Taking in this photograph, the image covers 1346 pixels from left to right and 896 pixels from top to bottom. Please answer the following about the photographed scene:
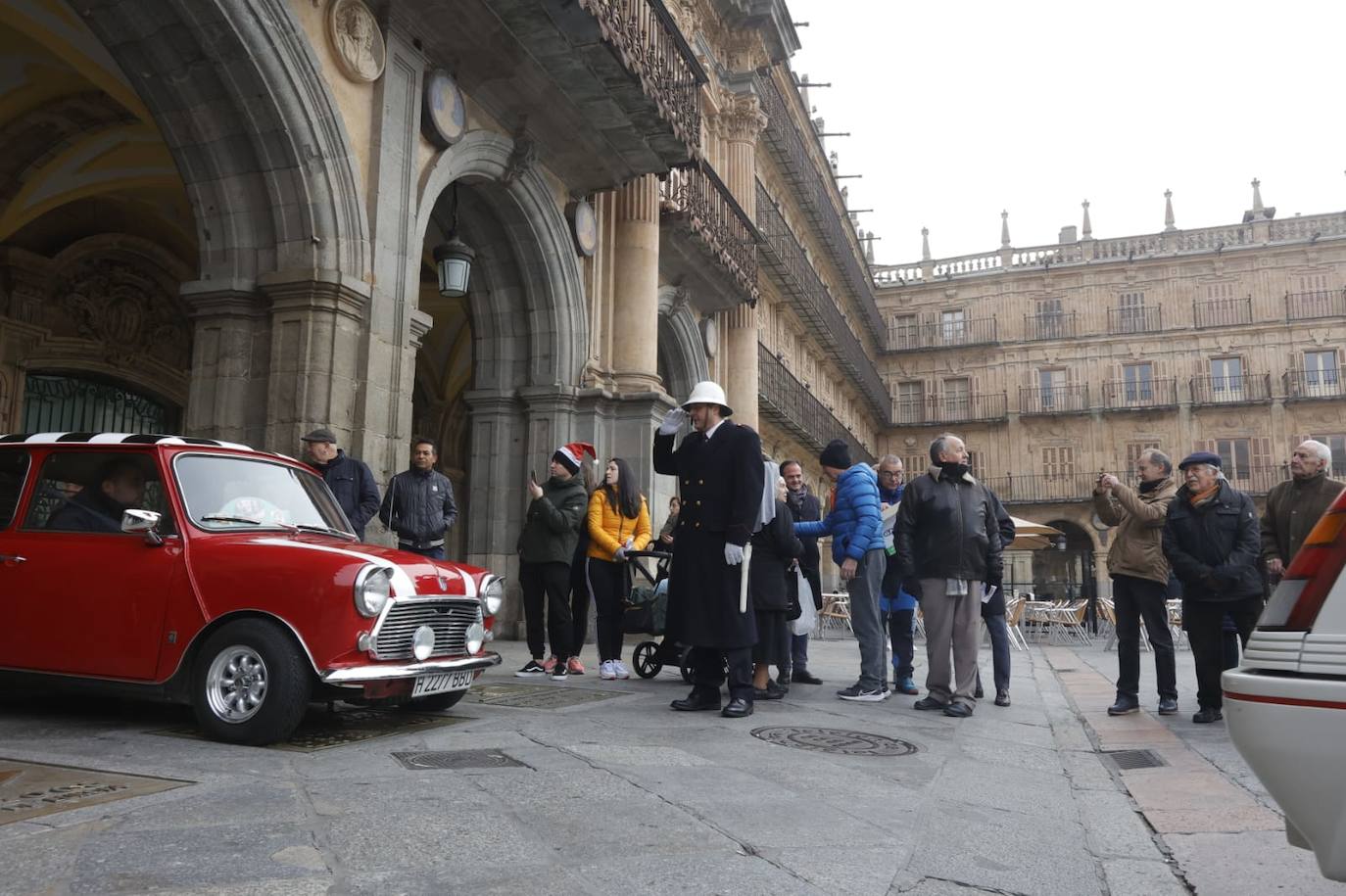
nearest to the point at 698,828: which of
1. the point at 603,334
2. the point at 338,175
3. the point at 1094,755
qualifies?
the point at 1094,755

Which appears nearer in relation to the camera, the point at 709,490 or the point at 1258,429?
the point at 709,490

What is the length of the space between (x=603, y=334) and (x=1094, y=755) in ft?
30.2

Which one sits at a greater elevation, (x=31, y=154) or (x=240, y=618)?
(x=31, y=154)

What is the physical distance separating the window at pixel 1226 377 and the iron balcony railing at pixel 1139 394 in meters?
1.64

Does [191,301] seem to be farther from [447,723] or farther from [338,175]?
[447,723]

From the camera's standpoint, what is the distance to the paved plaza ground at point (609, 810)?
2.95 meters

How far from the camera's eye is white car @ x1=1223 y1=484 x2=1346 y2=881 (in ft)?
7.29

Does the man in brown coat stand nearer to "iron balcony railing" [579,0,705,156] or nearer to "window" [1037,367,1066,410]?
"iron balcony railing" [579,0,705,156]

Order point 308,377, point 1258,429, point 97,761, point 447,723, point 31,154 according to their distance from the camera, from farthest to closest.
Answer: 1. point 1258,429
2. point 31,154
3. point 308,377
4. point 447,723
5. point 97,761

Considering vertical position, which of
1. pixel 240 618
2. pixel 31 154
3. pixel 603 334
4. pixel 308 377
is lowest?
pixel 240 618

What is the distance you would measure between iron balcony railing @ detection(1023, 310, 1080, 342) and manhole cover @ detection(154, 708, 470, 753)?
160 ft

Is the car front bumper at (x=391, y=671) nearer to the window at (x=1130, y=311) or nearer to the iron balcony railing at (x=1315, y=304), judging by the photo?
the window at (x=1130, y=311)

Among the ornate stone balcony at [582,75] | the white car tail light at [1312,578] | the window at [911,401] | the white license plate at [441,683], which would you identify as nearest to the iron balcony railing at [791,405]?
the ornate stone balcony at [582,75]

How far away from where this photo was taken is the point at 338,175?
335 inches
